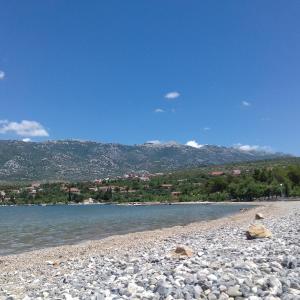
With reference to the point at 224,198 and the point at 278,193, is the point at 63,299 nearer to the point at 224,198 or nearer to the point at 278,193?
the point at 278,193

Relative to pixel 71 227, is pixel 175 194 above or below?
above

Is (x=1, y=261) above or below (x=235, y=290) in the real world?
below

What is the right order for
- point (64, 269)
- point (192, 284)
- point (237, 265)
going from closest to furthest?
point (192, 284), point (237, 265), point (64, 269)

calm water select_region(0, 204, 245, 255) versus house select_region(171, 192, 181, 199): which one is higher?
house select_region(171, 192, 181, 199)

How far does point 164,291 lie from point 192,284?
0.72 meters

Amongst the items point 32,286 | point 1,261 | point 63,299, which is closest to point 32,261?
point 1,261

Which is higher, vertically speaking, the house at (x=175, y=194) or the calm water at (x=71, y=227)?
the house at (x=175, y=194)

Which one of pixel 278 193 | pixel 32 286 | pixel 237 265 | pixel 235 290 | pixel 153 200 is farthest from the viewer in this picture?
pixel 153 200

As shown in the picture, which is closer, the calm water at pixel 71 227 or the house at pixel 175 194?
the calm water at pixel 71 227

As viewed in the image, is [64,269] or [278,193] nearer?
[64,269]

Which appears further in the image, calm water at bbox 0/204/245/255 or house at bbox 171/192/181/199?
house at bbox 171/192/181/199

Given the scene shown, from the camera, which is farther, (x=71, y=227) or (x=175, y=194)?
(x=175, y=194)

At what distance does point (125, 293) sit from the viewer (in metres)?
9.26

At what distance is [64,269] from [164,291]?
987 cm
